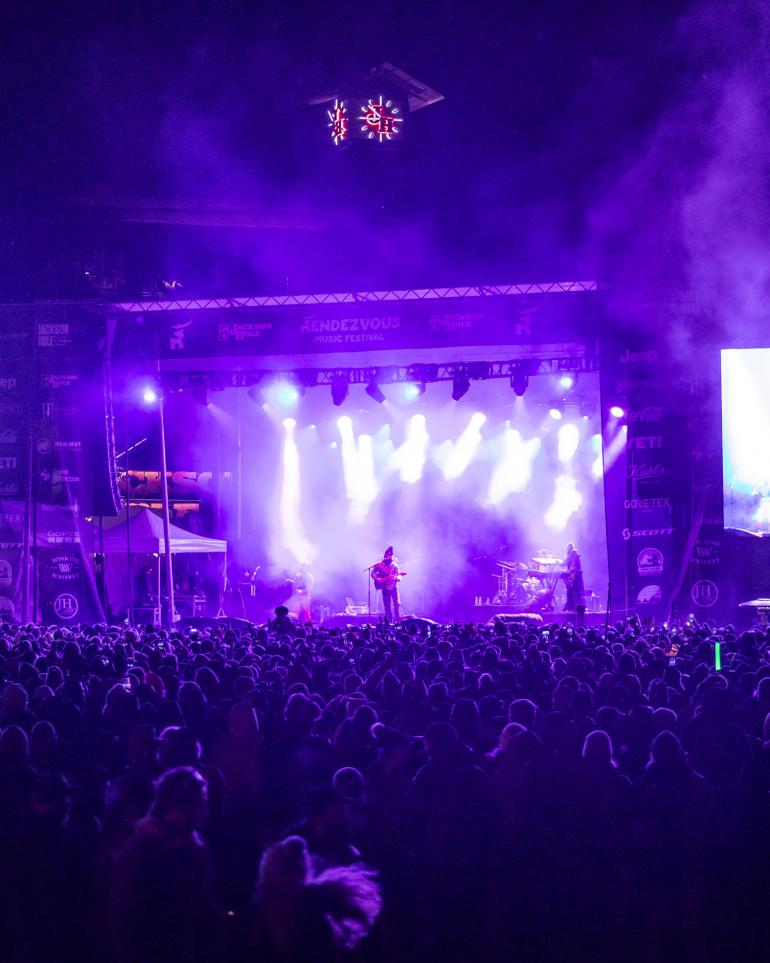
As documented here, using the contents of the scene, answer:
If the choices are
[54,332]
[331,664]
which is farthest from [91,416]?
[331,664]

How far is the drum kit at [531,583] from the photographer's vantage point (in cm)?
2628

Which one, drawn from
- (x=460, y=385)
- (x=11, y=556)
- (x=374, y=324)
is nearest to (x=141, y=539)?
(x=11, y=556)

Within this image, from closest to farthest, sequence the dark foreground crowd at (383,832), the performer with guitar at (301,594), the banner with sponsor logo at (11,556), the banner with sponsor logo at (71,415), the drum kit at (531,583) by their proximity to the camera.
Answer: the dark foreground crowd at (383,832)
the banner with sponsor logo at (11,556)
the banner with sponsor logo at (71,415)
the performer with guitar at (301,594)
the drum kit at (531,583)

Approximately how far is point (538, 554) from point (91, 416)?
15.5m

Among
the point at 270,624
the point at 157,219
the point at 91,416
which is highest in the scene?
the point at 157,219

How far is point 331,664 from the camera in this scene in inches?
438

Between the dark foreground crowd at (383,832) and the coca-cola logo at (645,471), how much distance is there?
8588 mm

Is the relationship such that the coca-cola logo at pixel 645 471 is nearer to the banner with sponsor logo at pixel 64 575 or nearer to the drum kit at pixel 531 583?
the drum kit at pixel 531 583

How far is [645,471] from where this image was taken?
1625 cm

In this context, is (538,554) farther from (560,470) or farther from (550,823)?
(550,823)

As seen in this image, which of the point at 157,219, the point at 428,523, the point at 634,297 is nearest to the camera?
the point at 634,297

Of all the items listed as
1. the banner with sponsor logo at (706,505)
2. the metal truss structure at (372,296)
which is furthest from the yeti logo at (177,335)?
the banner with sponsor logo at (706,505)

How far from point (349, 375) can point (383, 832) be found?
14536 mm

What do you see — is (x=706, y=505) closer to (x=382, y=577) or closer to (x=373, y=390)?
(x=373, y=390)
